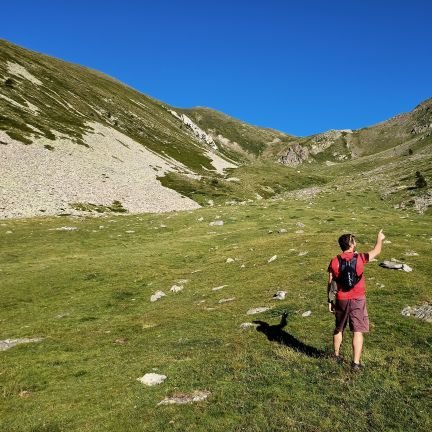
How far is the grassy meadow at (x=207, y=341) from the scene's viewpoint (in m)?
11.6

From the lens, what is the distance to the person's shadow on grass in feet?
48.7

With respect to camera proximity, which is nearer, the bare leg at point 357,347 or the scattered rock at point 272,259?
the bare leg at point 357,347

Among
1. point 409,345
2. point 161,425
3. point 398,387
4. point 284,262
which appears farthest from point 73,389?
point 284,262

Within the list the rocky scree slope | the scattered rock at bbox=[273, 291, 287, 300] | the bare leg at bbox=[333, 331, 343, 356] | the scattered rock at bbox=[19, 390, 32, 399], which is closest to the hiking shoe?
the bare leg at bbox=[333, 331, 343, 356]

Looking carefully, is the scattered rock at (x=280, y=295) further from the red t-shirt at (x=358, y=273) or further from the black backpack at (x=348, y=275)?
the black backpack at (x=348, y=275)

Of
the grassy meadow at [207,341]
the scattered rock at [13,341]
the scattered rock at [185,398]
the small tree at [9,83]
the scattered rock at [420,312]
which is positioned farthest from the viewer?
the small tree at [9,83]

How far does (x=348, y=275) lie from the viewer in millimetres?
13594

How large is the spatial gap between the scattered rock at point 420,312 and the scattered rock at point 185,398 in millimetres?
9271

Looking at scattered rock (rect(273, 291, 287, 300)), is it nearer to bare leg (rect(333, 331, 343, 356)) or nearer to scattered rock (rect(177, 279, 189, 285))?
bare leg (rect(333, 331, 343, 356))

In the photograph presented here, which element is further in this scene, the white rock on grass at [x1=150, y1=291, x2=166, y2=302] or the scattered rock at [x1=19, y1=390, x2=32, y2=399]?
the white rock on grass at [x1=150, y1=291, x2=166, y2=302]

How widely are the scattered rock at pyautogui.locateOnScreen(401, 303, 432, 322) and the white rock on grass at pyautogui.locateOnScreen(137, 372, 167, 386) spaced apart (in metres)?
10.1

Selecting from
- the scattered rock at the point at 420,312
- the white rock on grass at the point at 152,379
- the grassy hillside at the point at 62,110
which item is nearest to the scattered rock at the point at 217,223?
the scattered rock at the point at 420,312

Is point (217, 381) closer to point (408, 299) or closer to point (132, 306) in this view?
point (408, 299)

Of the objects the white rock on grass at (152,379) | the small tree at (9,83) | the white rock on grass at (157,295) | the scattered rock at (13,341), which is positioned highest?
the small tree at (9,83)
